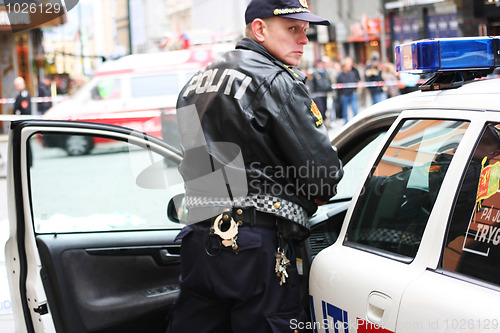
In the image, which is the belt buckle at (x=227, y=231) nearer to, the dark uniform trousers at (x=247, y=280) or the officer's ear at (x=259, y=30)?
the dark uniform trousers at (x=247, y=280)

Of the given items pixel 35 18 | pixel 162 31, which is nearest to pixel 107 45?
pixel 162 31

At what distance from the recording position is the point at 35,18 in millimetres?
3773

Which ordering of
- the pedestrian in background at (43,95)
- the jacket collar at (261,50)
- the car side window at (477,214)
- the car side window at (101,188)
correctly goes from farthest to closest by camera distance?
the pedestrian in background at (43,95), the car side window at (101,188), the jacket collar at (261,50), the car side window at (477,214)

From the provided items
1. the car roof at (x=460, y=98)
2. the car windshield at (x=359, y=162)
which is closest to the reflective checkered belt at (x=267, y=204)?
the car windshield at (x=359, y=162)

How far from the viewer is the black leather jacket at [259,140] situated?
6.84ft

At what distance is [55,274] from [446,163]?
5.75 ft

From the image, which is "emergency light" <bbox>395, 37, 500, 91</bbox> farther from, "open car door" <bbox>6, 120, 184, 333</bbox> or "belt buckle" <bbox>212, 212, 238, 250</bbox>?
"open car door" <bbox>6, 120, 184, 333</bbox>

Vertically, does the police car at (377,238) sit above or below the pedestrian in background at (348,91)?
below

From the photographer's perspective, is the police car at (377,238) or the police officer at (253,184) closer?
the police car at (377,238)

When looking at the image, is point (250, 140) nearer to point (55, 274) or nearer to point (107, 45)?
point (55, 274)

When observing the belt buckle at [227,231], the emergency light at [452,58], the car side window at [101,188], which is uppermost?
the emergency light at [452,58]

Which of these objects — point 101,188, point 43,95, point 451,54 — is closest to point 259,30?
point 451,54

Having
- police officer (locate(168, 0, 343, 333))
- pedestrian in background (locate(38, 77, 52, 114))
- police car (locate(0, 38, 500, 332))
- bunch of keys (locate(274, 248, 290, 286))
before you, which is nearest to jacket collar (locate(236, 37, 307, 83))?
police officer (locate(168, 0, 343, 333))

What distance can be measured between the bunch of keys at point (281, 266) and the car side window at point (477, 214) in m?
Answer: 0.57
